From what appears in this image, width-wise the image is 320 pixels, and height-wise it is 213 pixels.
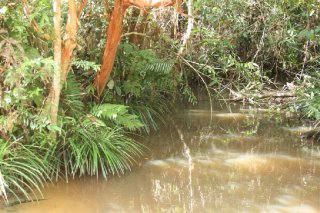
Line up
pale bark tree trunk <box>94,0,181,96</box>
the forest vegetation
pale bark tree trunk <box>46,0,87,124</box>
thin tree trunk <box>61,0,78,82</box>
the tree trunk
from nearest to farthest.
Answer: the forest vegetation
pale bark tree trunk <box>46,0,87,124</box>
thin tree trunk <box>61,0,78,82</box>
pale bark tree trunk <box>94,0,181,96</box>
the tree trunk

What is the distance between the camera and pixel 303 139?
294 inches

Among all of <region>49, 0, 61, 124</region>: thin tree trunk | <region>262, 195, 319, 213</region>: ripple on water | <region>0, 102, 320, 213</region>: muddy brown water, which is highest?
<region>49, 0, 61, 124</region>: thin tree trunk

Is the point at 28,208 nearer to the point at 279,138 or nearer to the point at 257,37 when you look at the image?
the point at 279,138

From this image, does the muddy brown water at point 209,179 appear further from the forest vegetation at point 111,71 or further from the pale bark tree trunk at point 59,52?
the pale bark tree trunk at point 59,52

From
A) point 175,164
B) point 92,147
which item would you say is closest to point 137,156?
point 175,164

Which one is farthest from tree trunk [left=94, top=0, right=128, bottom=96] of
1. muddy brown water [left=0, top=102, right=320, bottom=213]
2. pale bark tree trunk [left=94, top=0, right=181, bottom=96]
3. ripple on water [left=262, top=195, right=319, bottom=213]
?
ripple on water [left=262, top=195, right=319, bottom=213]

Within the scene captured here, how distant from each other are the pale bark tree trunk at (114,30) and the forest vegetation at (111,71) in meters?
0.02

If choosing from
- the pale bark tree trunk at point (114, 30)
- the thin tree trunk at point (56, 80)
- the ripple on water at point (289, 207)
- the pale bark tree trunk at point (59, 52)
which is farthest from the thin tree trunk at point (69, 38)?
the ripple on water at point (289, 207)

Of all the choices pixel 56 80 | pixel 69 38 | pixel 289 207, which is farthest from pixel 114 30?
pixel 289 207

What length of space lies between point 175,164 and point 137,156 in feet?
1.98

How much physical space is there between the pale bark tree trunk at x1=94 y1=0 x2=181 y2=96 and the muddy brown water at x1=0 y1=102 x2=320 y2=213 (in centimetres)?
128

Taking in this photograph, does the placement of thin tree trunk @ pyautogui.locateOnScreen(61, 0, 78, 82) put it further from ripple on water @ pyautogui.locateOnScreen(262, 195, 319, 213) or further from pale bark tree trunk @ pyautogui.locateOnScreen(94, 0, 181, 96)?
ripple on water @ pyautogui.locateOnScreen(262, 195, 319, 213)

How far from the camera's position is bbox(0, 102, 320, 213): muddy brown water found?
189 inches

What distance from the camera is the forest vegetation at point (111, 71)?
502cm
